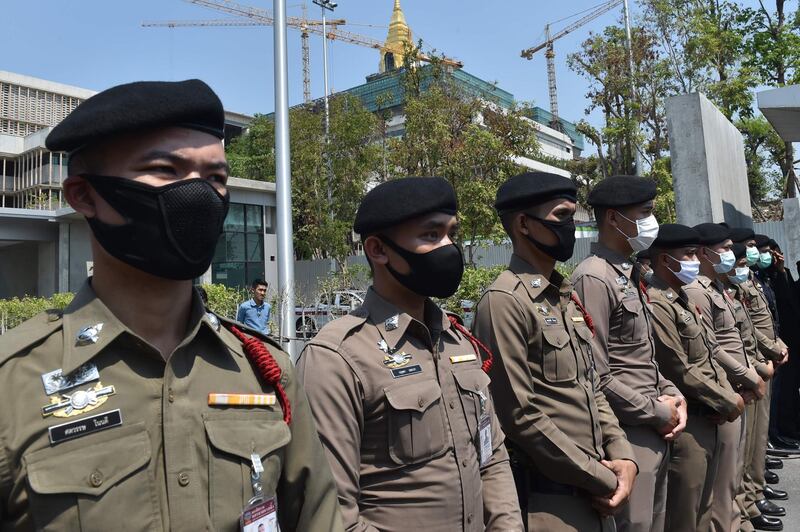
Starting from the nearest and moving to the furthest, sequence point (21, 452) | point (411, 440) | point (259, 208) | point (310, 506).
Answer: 1. point (21, 452)
2. point (310, 506)
3. point (411, 440)
4. point (259, 208)

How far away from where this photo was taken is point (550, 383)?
106 inches

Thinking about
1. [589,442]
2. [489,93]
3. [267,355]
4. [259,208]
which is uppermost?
[489,93]

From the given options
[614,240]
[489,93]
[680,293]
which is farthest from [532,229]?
[489,93]

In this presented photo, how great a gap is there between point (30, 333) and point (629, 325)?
2.90 meters

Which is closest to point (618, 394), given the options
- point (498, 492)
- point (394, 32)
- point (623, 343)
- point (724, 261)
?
point (623, 343)

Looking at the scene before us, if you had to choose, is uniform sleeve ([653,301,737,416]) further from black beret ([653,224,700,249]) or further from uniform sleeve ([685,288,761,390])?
uniform sleeve ([685,288,761,390])

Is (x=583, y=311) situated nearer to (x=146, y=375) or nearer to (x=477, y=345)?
(x=477, y=345)

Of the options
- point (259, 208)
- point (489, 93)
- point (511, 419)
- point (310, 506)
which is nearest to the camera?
point (310, 506)

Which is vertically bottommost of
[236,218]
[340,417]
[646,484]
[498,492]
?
[646,484]

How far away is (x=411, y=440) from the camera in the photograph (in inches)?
77.2

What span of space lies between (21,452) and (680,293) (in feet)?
13.0

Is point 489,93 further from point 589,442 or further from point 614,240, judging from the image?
point 589,442

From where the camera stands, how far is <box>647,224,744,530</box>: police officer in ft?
12.0

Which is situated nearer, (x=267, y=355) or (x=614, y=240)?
(x=267, y=355)
